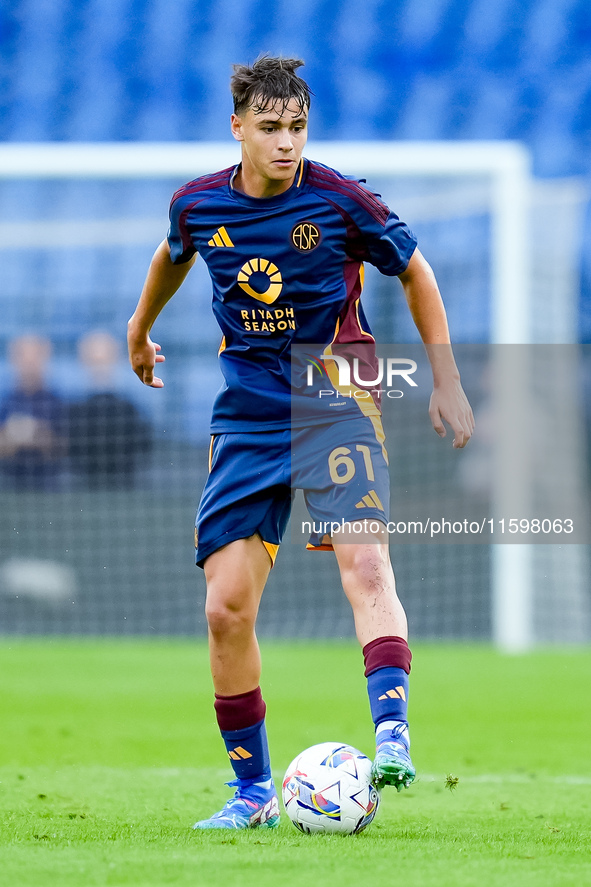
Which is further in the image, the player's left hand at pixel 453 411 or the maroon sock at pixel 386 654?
the player's left hand at pixel 453 411

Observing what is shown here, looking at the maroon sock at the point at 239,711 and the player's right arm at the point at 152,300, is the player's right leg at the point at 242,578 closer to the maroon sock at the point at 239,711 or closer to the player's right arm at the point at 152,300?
the maroon sock at the point at 239,711

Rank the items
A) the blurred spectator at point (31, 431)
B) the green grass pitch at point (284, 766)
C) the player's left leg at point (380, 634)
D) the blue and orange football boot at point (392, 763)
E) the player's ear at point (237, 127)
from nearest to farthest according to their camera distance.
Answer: the green grass pitch at point (284, 766)
the blue and orange football boot at point (392, 763)
the player's left leg at point (380, 634)
the player's ear at point (237, 127)
the blurred spectator at point (31, 431)

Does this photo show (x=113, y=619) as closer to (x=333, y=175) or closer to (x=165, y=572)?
(x=165, y=572)

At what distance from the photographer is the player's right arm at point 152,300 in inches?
145

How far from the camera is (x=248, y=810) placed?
10.9ft

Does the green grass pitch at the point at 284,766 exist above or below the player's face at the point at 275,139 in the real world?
below

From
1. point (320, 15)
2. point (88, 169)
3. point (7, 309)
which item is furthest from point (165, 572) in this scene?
point (320, 15)

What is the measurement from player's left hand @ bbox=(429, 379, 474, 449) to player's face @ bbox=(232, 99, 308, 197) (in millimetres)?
728

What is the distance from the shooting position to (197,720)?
6.18 m

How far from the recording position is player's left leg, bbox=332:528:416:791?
2.94m

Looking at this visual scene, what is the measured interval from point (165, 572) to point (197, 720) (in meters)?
3.73

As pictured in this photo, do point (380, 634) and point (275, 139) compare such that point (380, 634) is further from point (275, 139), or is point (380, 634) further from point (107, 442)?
point (107, 442)

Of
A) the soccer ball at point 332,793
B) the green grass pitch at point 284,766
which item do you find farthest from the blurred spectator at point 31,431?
the soccer ball at point 332,793

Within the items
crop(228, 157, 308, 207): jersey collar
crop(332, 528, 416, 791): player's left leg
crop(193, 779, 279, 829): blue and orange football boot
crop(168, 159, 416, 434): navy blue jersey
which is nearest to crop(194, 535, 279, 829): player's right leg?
crop(193, 779, 279, 829): blue and orange football boot
